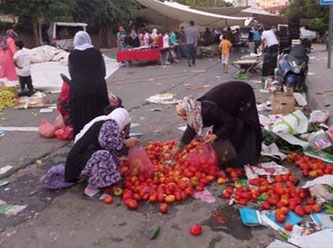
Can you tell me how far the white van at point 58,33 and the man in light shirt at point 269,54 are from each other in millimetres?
17574

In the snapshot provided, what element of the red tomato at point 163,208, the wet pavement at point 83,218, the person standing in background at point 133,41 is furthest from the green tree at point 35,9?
the red tomato at point 163,208

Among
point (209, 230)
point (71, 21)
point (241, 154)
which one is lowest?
point (209, 230)

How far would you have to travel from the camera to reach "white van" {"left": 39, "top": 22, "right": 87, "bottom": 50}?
29.1 meters

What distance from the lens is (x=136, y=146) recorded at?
5.14m

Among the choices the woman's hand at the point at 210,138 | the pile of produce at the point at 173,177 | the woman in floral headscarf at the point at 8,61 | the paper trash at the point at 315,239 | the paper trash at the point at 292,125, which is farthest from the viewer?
the woman in floral headscarf at the point at 8,61

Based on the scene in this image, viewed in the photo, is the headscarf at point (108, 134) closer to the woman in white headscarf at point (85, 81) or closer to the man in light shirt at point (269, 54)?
the woman in white headscarf at point (85, 81)

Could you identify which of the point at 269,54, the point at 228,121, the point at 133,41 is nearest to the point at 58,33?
the point at 133,41

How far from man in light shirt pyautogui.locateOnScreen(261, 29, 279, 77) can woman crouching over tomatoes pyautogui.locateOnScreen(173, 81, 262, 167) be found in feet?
28.0

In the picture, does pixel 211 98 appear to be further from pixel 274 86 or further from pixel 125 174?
pixel 274 86

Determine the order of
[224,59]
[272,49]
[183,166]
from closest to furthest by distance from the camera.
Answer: [183,166]
[272,49]
[224,59]

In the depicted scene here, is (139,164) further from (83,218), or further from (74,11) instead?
(74,11)

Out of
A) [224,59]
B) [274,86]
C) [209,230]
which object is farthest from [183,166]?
[224,59]

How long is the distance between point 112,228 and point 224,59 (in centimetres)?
1336

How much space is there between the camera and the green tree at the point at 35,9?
2777cm
